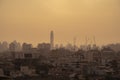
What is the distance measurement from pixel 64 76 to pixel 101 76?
2.70 feet

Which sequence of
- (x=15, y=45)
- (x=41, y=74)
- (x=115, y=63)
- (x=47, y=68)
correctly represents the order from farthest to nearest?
(x=15, y=45) < (x=115, y=63) < (x=47, y=68) < (x=41, y=74)

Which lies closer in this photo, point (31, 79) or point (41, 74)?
point (31, 79)

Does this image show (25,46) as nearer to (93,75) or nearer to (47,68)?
(47,68)

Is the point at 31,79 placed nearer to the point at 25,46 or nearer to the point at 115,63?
the point at 115,63

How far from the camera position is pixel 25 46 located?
822 inches

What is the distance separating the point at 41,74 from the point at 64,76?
34.1 inches

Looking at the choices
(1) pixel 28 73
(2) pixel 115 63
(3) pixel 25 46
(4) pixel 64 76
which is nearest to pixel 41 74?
(1) pixel 28 73

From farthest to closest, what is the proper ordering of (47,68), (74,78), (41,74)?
(47,68) → (41,74) → (74,78)

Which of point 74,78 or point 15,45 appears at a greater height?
point 15,45

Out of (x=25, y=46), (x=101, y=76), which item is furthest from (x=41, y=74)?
A: (x=25, y=46)

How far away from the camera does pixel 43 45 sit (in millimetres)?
21625

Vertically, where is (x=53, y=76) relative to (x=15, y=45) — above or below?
below

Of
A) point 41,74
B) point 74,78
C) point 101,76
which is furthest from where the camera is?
point 41,74

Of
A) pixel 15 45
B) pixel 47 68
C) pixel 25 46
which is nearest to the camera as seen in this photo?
pixel 47 68
